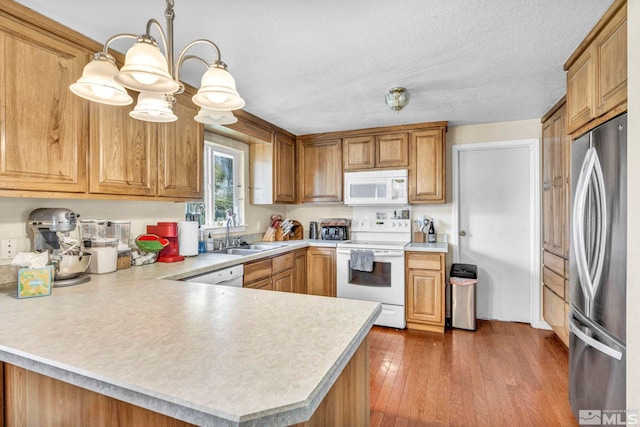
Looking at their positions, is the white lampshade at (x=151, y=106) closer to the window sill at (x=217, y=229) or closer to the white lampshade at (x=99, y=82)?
the white lampshade at (x=99, y=82)

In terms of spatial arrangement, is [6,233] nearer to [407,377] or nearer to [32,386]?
[32,386]

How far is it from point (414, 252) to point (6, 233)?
3.05m

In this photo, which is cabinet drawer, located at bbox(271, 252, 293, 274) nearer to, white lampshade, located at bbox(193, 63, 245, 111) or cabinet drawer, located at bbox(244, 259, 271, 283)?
cabinet drawer, located at bbox(244, 259, 271, 283)

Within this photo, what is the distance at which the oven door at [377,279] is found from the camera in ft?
10.5

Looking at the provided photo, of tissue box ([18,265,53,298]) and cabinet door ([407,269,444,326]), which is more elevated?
tissue box ([18,265,53,298])

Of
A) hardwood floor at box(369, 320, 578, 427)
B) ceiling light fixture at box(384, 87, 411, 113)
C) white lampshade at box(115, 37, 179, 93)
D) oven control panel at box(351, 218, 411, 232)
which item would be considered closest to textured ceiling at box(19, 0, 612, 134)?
ceiling light fixture at box(384, 87, 411, 113)

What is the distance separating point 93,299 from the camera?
1.30 m

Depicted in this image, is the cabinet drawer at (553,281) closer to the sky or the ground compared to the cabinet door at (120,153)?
closer to the ground

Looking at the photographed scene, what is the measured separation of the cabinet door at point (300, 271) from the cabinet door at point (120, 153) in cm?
167

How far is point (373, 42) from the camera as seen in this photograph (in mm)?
1749

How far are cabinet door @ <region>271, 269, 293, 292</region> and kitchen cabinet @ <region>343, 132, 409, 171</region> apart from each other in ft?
Answer: 4.73

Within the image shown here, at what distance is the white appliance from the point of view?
3197mm

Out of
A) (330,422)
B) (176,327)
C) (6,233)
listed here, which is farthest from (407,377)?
(6,233)
